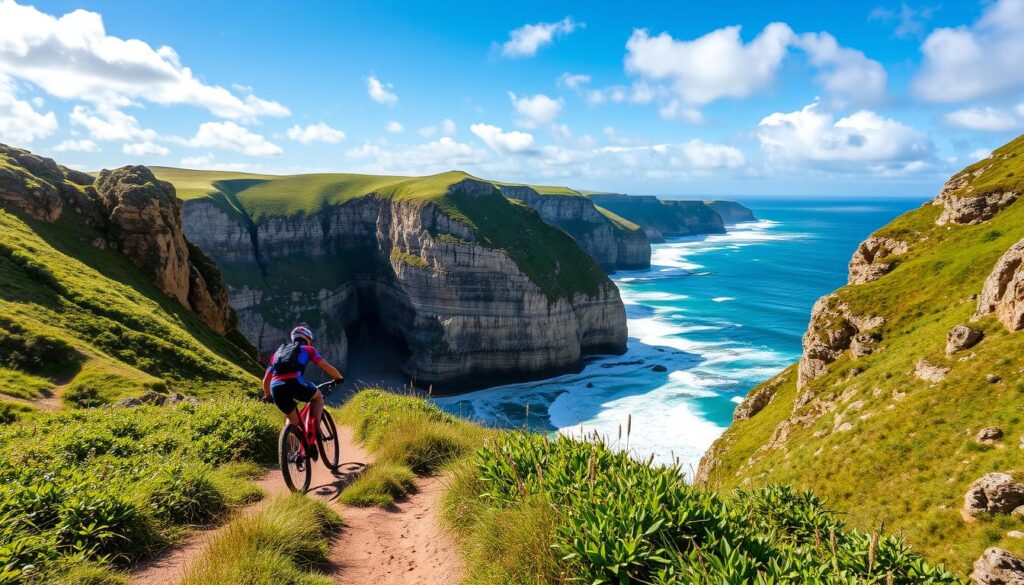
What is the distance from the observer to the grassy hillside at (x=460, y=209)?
84.6 metres

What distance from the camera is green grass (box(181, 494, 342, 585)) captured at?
534cm

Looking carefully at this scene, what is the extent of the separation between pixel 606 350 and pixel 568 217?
339 ft

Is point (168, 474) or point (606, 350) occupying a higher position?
point (168, 474)

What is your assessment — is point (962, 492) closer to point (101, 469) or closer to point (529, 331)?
point (101, 469)

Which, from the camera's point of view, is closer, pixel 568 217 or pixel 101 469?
pixel 101 469

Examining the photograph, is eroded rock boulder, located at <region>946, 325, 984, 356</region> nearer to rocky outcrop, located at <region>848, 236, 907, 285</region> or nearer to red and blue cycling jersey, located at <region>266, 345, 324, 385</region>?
rocky outcrop, located at <region>848, 236, 907, 285</region>

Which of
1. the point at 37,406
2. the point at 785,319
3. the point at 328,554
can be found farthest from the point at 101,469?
the point at 785,319

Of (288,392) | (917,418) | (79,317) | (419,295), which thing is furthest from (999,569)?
(419,295)

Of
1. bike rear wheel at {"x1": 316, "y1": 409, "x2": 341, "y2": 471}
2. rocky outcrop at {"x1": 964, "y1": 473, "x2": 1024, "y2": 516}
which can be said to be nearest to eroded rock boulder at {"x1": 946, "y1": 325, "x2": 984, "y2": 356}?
rocky outcrop at {"x1": 964, "y1": 473, "x2": 1024, "y2": 516}

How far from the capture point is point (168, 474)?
7906 mm

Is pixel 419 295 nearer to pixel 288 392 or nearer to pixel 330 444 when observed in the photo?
pixel 330 444

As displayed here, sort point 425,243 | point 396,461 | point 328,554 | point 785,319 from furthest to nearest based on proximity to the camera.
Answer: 1. point 785,319
2. point 425,243
3. point 396,461
4. point 328,554

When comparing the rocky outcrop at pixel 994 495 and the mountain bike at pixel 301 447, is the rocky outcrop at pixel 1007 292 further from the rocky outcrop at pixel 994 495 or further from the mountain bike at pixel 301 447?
the mountain bike at pixel 301 447

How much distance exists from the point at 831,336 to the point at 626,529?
108 feet
